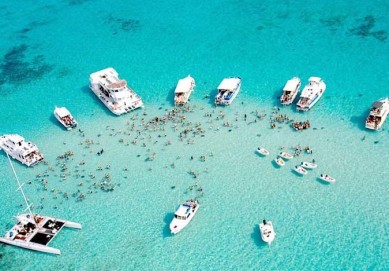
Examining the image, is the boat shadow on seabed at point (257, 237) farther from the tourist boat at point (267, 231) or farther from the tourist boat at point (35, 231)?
the tourist boat at point (35, 231)

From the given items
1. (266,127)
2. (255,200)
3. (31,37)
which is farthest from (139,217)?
(31,37)

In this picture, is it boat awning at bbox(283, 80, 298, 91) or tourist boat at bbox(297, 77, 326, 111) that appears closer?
tourist boat at bbox(297, 77, 326, 111)

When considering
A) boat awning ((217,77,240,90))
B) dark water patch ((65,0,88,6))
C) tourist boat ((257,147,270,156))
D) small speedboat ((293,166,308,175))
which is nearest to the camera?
small speedboat ((293,166,308,175))

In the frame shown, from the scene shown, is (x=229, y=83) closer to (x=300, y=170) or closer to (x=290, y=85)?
(x=290, y=85)

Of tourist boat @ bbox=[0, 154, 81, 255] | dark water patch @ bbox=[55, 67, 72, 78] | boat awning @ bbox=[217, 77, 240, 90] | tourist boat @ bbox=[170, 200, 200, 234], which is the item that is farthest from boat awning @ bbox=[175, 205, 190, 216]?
dark water patch @ bbox=[55, 67, 72, 78]

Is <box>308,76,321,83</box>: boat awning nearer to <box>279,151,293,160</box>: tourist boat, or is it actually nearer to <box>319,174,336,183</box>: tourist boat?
<box>279,151,293,160</box>: tourist boat

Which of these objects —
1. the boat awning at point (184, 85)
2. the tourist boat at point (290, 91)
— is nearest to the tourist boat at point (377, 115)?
the tourist boat at point (290, 91)
